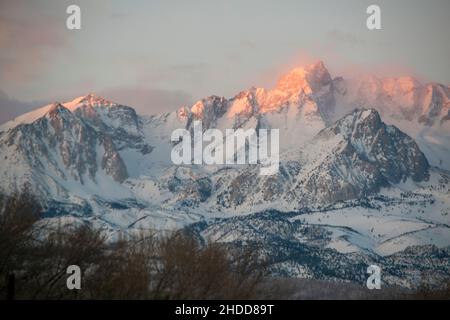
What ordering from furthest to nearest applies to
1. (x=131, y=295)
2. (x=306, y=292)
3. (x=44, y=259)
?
(x=306, y=292)
(x=44, y=259)
(x=131, y=295)

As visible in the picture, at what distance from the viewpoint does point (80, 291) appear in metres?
106

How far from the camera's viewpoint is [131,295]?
100m
